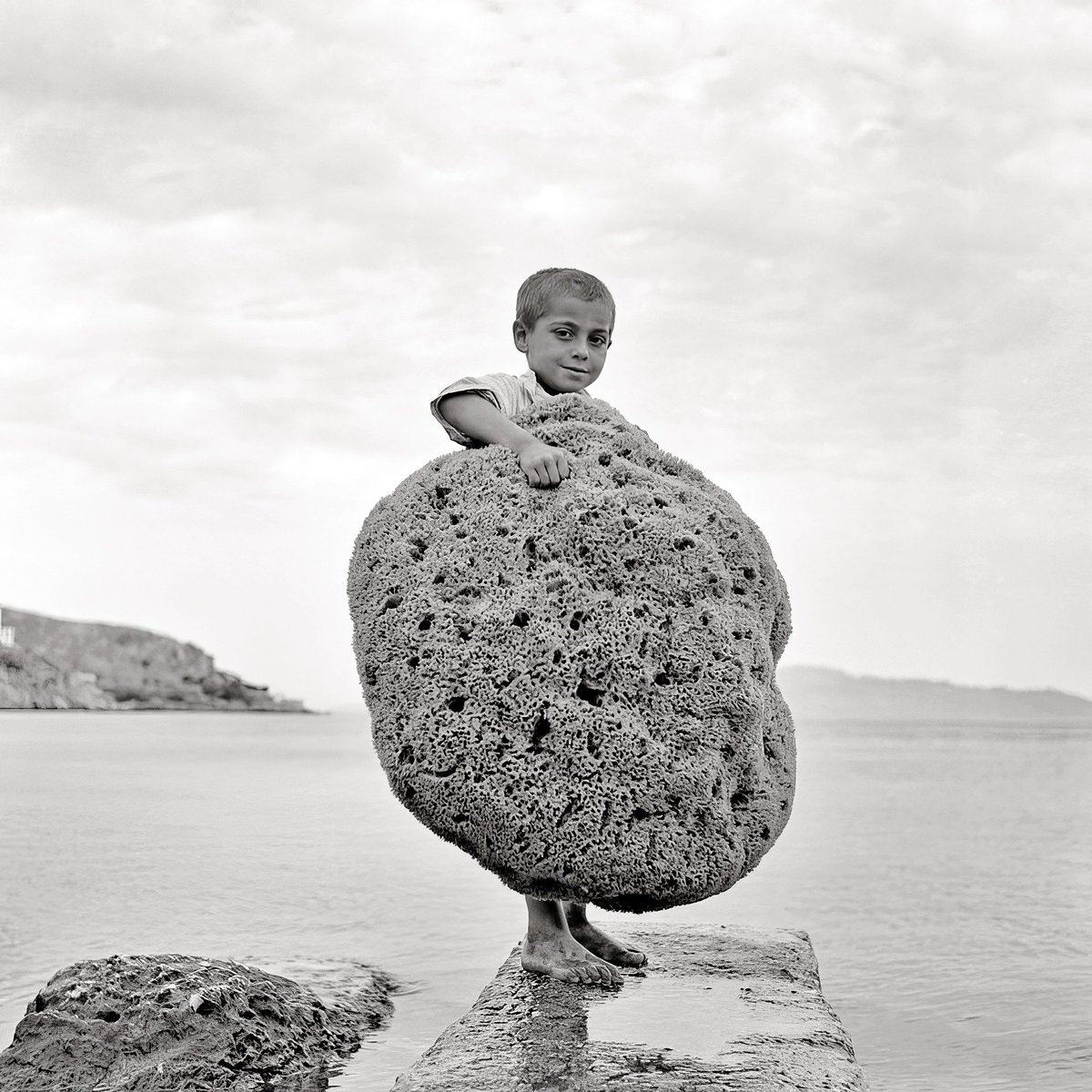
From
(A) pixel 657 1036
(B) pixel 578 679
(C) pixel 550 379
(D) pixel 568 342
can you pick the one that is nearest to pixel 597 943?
(A) pixel 657 1036

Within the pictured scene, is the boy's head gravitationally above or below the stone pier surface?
above

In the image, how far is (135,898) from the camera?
457 inches

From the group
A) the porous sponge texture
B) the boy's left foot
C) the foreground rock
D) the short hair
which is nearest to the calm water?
the foreground rock

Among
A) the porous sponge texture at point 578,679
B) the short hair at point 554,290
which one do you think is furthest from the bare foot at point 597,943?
the short hair at point 554,290

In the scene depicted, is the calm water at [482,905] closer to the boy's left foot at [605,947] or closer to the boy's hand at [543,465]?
the boy's left foot at [605,947]

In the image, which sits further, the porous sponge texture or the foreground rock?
the foreground rock

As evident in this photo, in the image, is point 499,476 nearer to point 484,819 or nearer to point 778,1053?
point 484,819

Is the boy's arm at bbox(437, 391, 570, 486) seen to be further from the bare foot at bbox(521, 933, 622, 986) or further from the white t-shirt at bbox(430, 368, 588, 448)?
the bare foot at bbox(521, 933, 622, 986)

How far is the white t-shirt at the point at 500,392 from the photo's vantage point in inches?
183

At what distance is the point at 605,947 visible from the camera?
204 inches

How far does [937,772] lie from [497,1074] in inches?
1307

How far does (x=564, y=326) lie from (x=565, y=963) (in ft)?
8.20

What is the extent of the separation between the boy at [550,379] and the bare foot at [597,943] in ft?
0.65

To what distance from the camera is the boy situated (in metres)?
4.64
